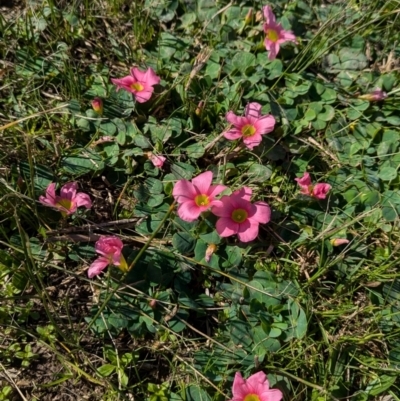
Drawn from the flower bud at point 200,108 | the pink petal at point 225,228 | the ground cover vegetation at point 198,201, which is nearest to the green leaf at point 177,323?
the ground cover vegetation at point 198,201

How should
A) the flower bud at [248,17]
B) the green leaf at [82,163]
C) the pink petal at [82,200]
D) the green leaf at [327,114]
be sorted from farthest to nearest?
1. the flower bud at [248,17]
2. the green leaf at [327,114]
3. the green leaf at [82,163]
4. the pink petal at [82,200]

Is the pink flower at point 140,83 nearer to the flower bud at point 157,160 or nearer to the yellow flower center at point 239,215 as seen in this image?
the flower bud at point 157,160

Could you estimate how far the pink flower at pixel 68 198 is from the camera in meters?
1.69

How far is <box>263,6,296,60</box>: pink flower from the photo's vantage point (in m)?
2.07

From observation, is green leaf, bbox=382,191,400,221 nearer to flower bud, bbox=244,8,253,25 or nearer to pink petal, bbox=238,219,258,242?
pink petal, bbox=238,219,258,242

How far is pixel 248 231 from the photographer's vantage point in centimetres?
166

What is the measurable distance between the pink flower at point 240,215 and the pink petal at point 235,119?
0.29 metres

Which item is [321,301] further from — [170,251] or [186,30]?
[186,30]

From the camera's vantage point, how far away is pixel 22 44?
6.83ft

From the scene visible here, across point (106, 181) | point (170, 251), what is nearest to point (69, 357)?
point (170, 251)

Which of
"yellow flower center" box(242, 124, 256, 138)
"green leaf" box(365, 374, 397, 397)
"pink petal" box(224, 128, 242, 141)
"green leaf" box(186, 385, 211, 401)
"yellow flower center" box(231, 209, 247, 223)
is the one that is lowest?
"green leaf" box(365, 374, 397, 397)

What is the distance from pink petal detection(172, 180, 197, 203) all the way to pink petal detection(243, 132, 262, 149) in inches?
12.0

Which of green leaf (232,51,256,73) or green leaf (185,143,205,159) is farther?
green leaf (232,51,256,73)

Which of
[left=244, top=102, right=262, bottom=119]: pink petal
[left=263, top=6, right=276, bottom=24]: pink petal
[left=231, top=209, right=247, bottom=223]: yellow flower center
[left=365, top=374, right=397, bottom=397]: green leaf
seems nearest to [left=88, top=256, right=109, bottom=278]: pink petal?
[left=231, top=209, right=247, bottom=223]: yellow flower center
